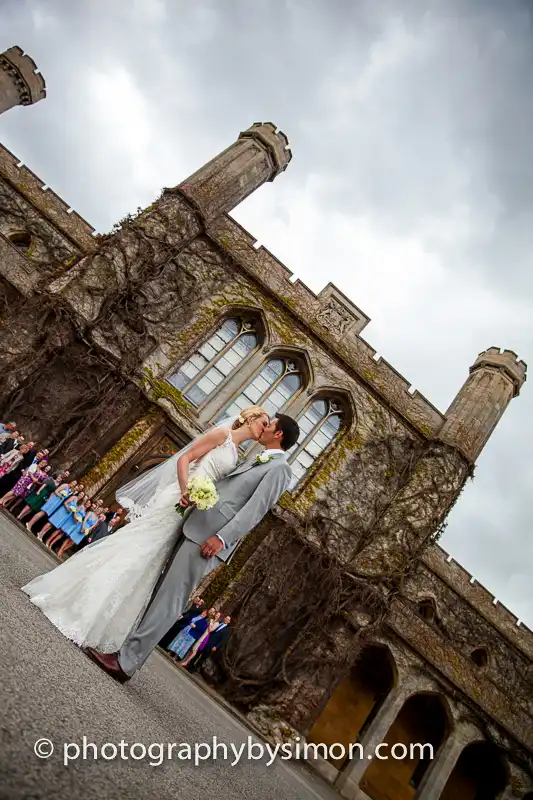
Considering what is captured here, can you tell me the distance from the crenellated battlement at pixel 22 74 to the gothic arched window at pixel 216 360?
27.0 feet

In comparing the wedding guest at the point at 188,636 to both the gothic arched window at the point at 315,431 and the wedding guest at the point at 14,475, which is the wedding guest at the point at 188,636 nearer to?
the wedding guest at the point at 14,475

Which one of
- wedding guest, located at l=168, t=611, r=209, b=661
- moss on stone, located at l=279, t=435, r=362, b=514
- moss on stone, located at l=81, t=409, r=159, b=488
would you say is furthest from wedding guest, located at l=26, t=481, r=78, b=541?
moss on stone, located at l=279, t=435, r=362, b=514

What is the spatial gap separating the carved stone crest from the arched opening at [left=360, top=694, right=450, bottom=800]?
8575 millimetres

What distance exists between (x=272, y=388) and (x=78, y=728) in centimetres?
1102

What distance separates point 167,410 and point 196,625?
4.50m

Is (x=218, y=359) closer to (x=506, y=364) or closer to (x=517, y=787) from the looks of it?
(x=506, y=364)

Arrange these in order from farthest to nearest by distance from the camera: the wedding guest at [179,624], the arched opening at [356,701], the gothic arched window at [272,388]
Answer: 1. the gothic arched window at [272,388]
2. the arched opening at [356,701]
3. the wedding guest at [179,624]

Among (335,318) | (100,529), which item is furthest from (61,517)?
(335,318)

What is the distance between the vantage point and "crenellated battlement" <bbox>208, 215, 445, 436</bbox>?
1310cm

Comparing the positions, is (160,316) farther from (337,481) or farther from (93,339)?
(337,481)

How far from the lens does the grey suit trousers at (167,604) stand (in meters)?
2.88

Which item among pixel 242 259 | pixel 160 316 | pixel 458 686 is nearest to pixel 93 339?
pixel 160 316

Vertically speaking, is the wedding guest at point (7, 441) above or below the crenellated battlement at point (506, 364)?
below

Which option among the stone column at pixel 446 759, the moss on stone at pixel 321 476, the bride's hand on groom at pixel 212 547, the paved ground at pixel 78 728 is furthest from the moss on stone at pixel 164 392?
the stone column at pixel 446 759
